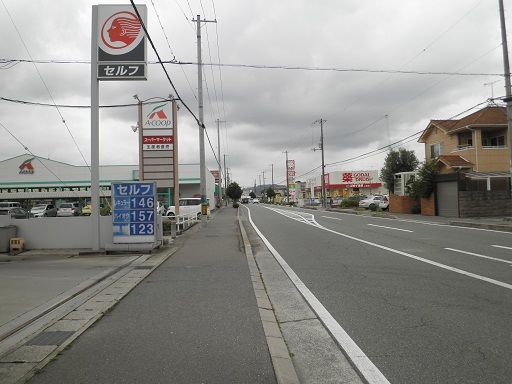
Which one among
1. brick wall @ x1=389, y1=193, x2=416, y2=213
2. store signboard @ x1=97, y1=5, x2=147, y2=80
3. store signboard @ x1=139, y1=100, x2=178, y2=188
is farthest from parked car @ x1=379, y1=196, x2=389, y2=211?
store signboard @ x1=97, y1=5, x2=147, y2=80

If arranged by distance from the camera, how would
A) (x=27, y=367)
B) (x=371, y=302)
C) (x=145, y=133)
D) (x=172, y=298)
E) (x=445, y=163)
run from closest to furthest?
1. (x=27, y=367)
2. (x=371, y=302)
3. (x=172, y=298)
4. (x=145, y=133)
5. (x=445, y=163)

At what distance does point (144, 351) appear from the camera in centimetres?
506

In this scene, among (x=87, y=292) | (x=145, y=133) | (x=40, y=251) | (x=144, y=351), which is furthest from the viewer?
(x=145, y=133)

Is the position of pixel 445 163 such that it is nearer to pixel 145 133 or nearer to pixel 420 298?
pixel 145 133

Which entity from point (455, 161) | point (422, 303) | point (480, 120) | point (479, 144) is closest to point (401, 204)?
point (455, 161)

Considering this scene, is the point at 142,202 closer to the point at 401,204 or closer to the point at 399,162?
the point at 401,204

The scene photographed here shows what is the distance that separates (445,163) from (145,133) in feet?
79.7

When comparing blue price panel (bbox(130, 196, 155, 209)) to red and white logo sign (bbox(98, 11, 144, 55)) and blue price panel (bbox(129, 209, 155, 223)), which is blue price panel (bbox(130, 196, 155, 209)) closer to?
blue price panel (bbox(129, 209, 155, 223))

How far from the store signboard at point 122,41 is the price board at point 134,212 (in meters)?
3.48

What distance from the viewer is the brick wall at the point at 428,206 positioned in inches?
1277

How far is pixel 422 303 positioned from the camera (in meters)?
7.07

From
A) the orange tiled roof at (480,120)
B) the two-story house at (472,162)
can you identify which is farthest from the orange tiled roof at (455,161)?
the orange tiled roof at (480,120)

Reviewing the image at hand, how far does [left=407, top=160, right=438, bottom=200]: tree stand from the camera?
32281mm

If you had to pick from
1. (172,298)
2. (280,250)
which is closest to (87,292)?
(172,298)
